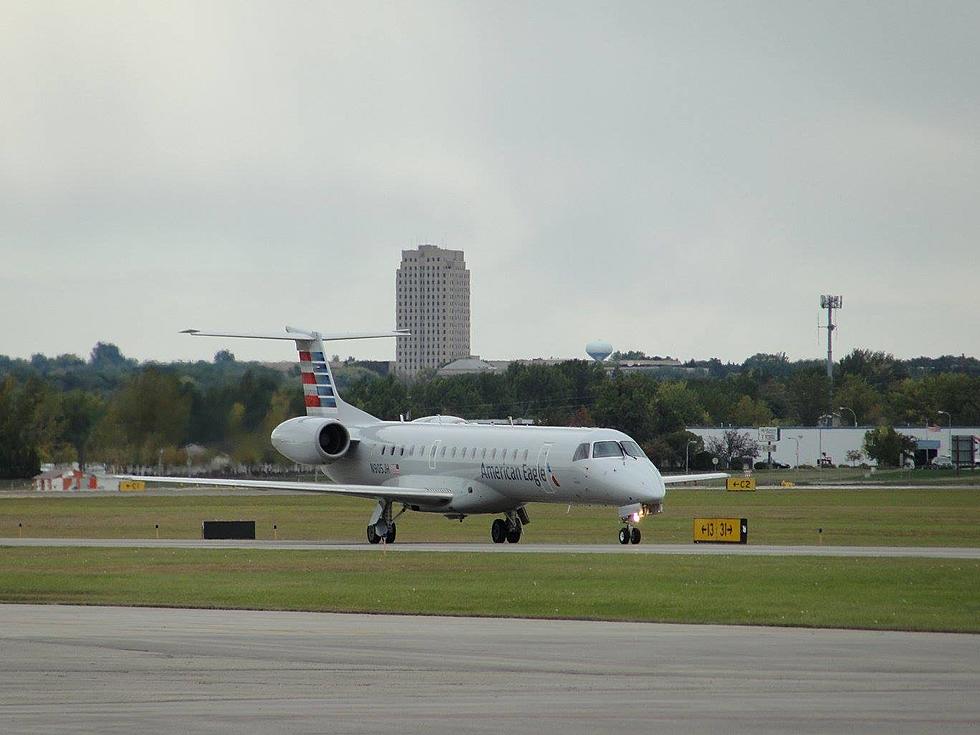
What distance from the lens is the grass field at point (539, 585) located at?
29672mm

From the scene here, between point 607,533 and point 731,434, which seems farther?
point 731,434

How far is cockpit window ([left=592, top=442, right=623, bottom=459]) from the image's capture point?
51219 mm

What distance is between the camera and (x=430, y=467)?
56.4m

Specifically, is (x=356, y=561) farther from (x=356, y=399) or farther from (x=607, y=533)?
(x=356, y=399)

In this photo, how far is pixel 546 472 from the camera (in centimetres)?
5225

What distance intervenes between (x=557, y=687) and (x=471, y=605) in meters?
11.7

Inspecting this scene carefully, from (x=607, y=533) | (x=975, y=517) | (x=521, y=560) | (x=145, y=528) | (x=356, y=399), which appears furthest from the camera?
(x=356, y=399)

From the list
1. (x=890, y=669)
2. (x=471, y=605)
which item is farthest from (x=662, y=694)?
(x=471, y=605)

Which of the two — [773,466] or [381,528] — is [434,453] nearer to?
[381,528]

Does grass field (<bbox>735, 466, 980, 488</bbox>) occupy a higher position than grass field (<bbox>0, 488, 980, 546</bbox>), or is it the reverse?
grass field (<bbox>735, 466, 980, 488</bbox>)

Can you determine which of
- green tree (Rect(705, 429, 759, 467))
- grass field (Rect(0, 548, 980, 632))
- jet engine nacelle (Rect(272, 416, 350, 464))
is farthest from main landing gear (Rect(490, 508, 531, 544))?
green tree (Rect(705, 429, 759, 467))

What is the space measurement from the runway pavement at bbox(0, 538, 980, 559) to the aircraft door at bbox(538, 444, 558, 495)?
6.16 ft

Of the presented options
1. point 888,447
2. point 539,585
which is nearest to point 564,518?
point 539,585

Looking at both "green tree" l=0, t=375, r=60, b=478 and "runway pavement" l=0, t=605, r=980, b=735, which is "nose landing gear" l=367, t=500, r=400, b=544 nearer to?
"runway pavement" l=0, t=605, r=980, b=735
